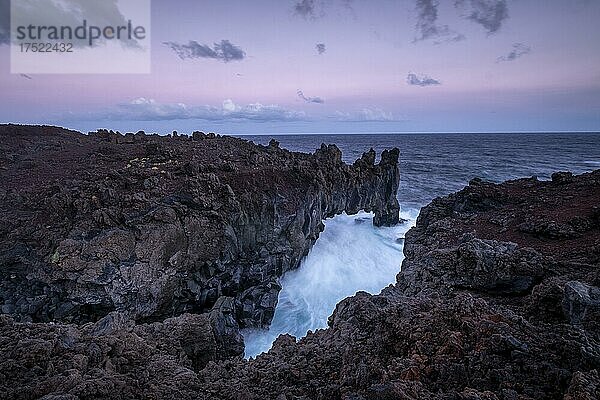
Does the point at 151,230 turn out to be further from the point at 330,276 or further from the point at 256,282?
the point at 330,276

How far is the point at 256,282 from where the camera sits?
55.7ft

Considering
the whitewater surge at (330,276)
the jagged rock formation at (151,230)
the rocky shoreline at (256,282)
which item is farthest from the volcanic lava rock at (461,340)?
the jagged rock formation at (151,230)

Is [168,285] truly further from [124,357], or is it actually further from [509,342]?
[509,342]

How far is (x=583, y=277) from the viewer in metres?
7.33

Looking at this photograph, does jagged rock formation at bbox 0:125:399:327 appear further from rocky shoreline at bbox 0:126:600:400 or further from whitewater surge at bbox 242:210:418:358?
whitewater surge at bbox 242:210:418:358

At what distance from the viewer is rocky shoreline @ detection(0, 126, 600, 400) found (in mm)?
4793

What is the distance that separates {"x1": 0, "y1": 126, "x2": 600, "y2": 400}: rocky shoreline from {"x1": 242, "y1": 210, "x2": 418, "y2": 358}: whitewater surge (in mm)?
1161

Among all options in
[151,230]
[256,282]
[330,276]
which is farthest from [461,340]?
[330,276]

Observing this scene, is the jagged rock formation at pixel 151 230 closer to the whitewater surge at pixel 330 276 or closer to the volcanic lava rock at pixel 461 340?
the whitewater surge at pixel 330 276

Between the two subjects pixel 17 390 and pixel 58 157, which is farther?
pixel 58 157

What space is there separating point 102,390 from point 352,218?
96.5 ft

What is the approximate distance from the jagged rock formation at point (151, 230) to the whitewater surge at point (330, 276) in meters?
0.95

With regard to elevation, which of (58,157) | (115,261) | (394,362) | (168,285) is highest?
(58,157)

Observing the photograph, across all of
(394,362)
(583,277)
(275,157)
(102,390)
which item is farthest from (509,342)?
(275,157)
